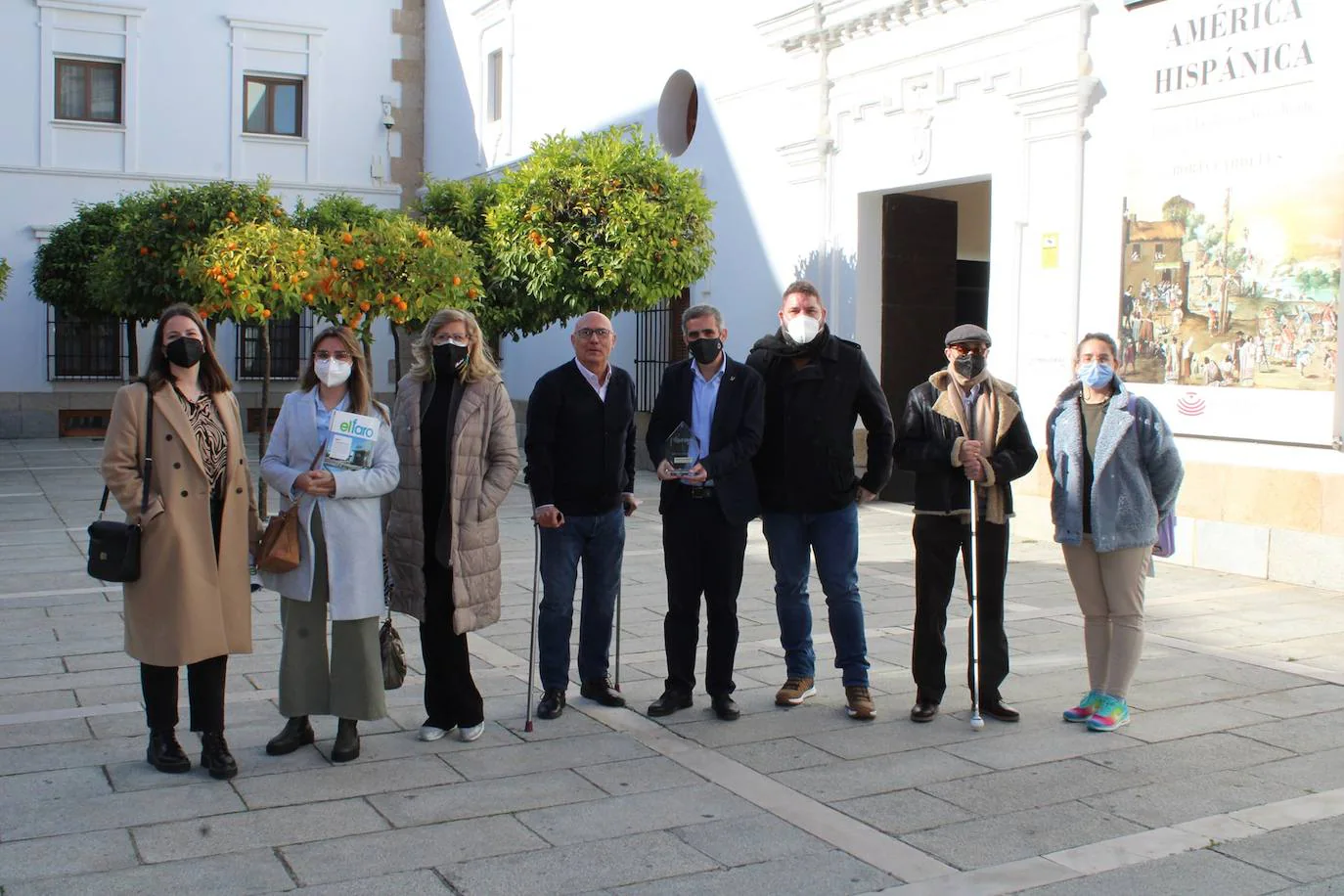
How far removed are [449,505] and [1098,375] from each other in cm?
269

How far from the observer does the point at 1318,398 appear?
898 cm

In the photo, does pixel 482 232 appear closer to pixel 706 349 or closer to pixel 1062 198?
pixel 1062 198

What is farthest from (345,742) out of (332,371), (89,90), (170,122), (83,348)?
(89,90)

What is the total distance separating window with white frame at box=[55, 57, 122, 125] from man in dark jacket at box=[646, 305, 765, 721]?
19.9 m

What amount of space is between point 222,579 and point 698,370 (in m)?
2.12

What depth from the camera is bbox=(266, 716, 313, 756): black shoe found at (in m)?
5.09

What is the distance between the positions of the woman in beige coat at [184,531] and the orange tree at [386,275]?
20.2 ft

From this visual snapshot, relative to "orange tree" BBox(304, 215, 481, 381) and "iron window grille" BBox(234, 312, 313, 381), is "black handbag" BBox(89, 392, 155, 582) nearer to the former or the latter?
"orange tree" BBox(304, 215, 481, 381)

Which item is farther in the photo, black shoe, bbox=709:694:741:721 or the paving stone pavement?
black shoe, bbox=709:694:741:721

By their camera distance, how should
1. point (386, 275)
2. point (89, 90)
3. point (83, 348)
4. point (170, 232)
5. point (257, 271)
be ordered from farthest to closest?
point (83, 348), point (89, 90), point (170, 232), point (386, 275), point (257, 271)

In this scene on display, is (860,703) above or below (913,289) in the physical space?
below

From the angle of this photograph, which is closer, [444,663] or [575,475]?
[444,663]

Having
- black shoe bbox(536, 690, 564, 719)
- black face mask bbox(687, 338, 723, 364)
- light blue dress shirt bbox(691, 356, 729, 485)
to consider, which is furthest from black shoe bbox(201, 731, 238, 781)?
black face mask bbox(687, 338, 723, 364)

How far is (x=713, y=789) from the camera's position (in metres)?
4.78
